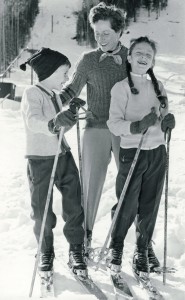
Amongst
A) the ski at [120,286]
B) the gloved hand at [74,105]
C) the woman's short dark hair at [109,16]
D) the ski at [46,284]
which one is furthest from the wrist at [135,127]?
the ski at [46,284]

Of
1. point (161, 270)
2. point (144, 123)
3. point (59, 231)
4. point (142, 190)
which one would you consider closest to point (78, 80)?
point (144, 123)

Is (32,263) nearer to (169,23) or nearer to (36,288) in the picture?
(36,288)

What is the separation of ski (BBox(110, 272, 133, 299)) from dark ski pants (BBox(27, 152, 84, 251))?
335 millimetres

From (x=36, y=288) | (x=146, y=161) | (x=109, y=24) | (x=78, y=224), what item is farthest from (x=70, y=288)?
(x=109, y=24)

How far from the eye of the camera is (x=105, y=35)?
3168 mm

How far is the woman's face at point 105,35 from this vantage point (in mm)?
3150

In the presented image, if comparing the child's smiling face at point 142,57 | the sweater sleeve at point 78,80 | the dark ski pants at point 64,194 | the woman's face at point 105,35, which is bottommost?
the dark ski pants at point 64,194

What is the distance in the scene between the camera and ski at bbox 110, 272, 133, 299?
277 centimetres

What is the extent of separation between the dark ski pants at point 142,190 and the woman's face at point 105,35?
0.76 m

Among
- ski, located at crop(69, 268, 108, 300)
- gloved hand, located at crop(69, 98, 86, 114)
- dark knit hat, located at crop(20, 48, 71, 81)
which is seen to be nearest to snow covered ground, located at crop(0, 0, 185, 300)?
ski, located at crop(69, 268, 108, 300)

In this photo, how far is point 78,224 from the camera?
3.06 meters

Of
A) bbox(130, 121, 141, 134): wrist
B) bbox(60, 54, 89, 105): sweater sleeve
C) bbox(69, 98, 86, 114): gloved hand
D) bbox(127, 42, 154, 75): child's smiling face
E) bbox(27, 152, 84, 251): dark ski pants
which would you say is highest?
bbox(127, 42, 154, 75): child's smiling face

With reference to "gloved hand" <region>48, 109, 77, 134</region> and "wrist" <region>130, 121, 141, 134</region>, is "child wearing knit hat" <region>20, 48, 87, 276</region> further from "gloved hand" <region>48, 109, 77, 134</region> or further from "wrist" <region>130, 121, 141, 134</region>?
"wrist" <region>130, 121, 141, 134</region>

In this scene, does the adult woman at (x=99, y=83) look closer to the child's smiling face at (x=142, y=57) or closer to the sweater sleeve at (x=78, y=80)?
the sweater sleeve at (x=78, y=80)
